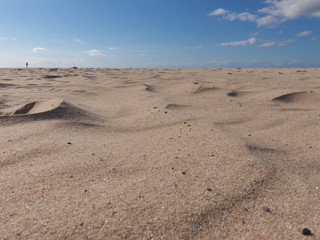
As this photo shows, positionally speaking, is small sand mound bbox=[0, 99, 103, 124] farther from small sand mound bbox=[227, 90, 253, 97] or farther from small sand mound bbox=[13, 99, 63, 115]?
small sand mound bbox=[227, 90, 253, 97]

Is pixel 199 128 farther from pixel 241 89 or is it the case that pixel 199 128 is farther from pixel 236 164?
pixel 241 89

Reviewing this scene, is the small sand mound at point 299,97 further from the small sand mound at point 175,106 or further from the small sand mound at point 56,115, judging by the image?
the small sand mound at point 56,115

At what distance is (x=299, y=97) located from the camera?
10.0ft

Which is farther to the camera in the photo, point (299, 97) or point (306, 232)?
point (299, 97)

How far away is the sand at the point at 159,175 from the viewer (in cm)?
93

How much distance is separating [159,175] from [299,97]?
2523 mm

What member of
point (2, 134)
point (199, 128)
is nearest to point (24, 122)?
point (2, 134)

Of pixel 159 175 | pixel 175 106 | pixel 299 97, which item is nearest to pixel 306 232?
pixel 159 175

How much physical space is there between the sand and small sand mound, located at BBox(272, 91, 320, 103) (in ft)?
1.93

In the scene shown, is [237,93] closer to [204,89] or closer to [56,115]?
[204,89]

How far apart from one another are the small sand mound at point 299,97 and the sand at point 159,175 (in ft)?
1.93

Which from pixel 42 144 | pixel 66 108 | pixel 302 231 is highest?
pixel 66 108

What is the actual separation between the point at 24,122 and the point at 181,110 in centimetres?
147

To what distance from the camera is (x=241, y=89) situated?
379 centimetres
